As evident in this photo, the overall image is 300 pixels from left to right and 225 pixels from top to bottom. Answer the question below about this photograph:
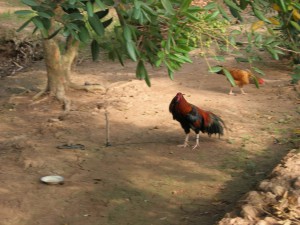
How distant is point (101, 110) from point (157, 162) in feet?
7.24

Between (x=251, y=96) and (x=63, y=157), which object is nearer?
(x=63, y=157)

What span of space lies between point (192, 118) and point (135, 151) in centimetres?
85

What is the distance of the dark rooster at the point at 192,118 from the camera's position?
680 cm

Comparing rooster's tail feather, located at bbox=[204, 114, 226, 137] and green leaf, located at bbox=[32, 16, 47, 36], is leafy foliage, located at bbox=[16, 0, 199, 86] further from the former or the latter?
rooster's tail feather, located at bbox=[204, 114, 226, 137]

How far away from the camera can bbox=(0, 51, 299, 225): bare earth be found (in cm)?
539

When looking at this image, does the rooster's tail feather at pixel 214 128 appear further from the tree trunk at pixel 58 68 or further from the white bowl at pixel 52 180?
the tree trunk at pixel 58 68

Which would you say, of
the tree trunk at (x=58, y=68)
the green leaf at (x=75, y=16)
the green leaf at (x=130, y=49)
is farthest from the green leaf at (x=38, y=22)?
the tree trunk at (x=58, y=68)

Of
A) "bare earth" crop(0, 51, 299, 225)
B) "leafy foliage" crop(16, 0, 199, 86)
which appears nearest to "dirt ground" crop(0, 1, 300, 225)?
"bare earth" crop(0, 51, 299, 225)

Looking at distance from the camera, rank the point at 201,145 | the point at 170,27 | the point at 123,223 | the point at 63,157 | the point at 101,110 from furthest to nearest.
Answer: the point at 101,110 < the point at 201,145 < the point at 63,157 < the point at 123,223 < the point at 170,27

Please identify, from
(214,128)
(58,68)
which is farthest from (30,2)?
(58,68)

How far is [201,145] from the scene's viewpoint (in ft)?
23.3

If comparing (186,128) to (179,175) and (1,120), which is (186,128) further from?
(1,120)

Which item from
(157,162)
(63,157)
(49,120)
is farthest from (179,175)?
(49,120)

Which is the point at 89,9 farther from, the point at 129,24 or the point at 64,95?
the point at 64,95
